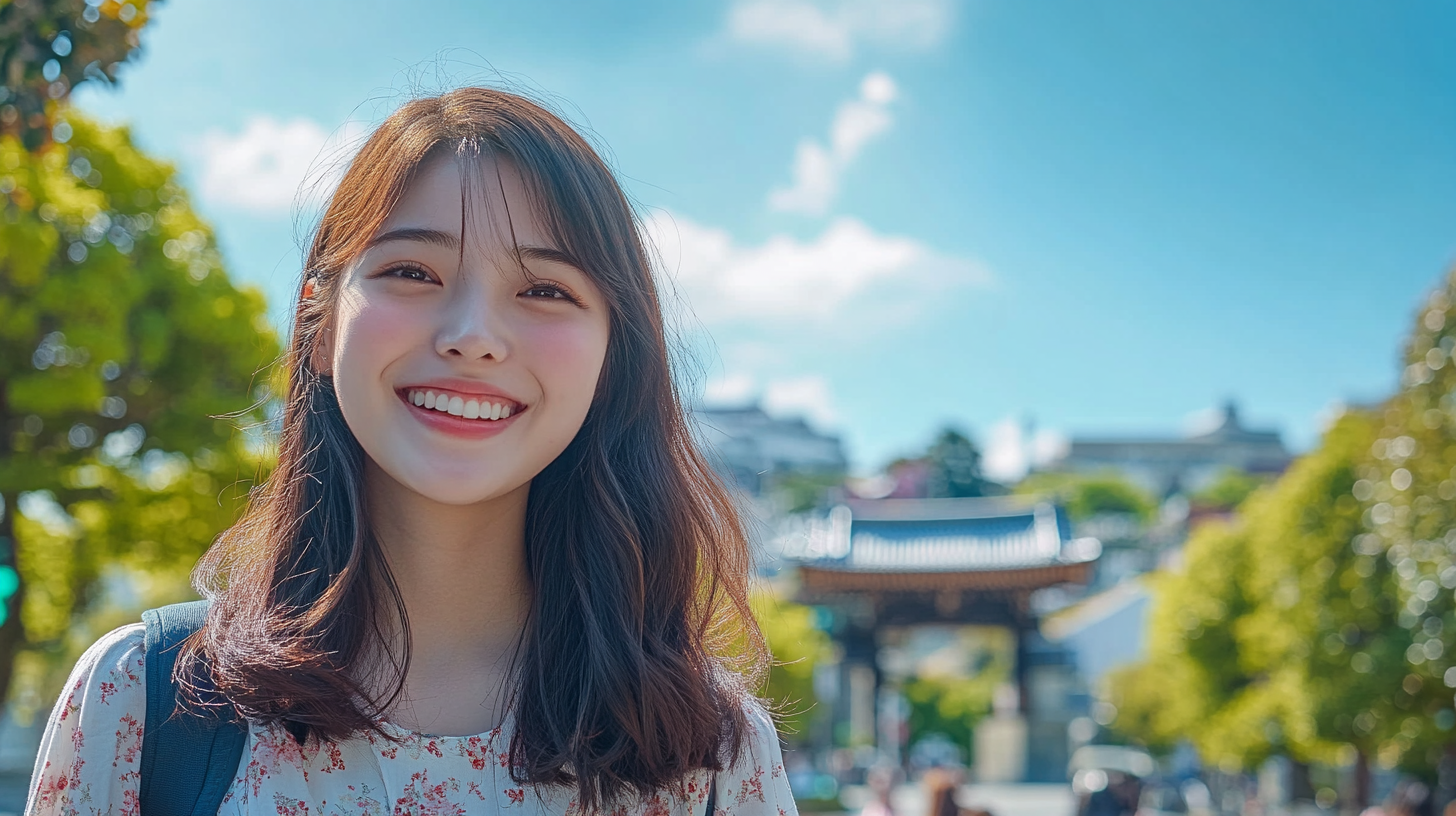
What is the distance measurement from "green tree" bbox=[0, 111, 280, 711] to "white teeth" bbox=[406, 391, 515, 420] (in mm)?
8481

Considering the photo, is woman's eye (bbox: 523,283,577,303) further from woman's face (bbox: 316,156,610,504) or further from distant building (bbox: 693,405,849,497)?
distant building (bbox: 693,405,849,497)

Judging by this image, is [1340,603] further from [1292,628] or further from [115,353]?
[115,353]

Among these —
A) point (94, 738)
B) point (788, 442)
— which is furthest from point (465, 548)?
point (788, 442)

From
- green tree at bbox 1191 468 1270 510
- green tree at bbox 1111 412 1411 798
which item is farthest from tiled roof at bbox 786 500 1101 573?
green tree at bbox 1191 468 1270 510

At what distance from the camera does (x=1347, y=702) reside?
13.4 meters

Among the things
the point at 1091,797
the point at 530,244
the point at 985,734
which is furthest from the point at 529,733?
the point at 985,734

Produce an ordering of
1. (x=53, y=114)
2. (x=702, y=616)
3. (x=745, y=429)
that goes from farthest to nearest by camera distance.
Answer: (x=745, y=429), (x=53, y=114), (x=702, y=616)

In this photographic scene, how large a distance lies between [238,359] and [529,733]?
1089 centimetres

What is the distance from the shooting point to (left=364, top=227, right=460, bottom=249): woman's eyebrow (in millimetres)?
1143

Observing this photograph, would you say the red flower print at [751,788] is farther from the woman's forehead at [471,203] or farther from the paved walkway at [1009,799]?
the paved walkway at [1009,799]

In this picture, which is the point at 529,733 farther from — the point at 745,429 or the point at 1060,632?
the point at 745,429

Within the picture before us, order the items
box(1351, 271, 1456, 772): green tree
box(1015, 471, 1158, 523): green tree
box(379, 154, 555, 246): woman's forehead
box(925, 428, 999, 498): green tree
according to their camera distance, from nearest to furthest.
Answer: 1. box(379, 154, 555, 246): woman's forehead
2. box(1351, 271, 1456, 772): green tree
3. box(925, 428, 999, 498): green tree
4. box(1015, 471, 1158, 523): green tree

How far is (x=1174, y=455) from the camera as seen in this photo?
75.7 m

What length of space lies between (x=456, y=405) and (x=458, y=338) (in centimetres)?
7
